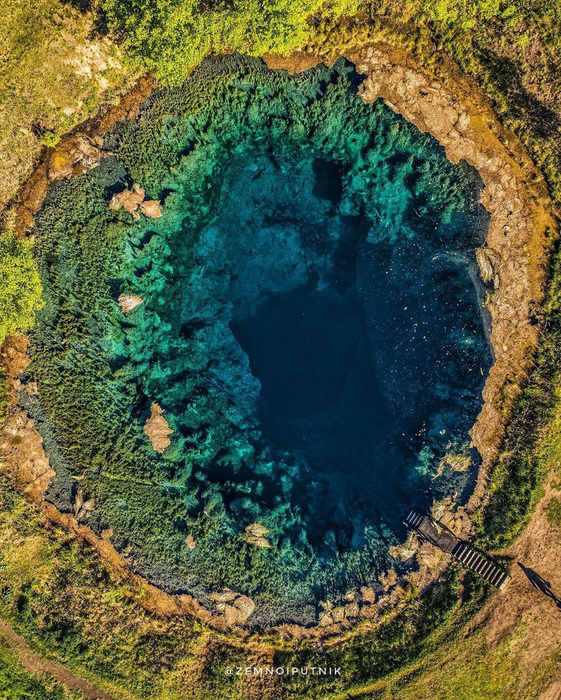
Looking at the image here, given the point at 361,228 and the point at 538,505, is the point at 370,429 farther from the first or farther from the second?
the point at 361,228

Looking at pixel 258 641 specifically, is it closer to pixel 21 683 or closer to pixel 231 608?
pixel 231 608

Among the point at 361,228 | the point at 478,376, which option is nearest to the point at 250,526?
the point at 478,376

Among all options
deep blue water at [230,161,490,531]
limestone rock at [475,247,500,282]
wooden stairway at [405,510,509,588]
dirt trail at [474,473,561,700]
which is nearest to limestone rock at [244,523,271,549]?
deep blue water at [230,161,490,531]

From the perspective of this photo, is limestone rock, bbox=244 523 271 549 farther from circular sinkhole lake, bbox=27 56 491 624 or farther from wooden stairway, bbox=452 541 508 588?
wooden stairway, bbox=452 541 508 588

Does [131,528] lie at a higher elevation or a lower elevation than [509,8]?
lower

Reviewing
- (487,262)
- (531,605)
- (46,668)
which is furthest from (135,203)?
(531,605)

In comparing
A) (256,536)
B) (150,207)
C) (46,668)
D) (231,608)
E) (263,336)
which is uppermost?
(150,207)

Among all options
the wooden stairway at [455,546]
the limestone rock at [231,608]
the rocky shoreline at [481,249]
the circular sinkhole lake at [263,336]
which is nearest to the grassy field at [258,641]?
the rocky shoreline at [481,249]
